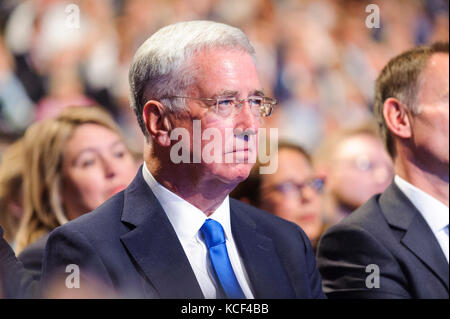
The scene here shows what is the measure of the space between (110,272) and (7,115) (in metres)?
2.29

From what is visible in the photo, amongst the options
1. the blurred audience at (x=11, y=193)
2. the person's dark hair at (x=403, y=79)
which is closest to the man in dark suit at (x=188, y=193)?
the person's dark hair at (x=403, y=79)

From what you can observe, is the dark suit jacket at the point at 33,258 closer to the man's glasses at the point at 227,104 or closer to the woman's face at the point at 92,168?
the woman's face at the point at 92,168

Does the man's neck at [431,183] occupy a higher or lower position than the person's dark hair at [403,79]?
lower

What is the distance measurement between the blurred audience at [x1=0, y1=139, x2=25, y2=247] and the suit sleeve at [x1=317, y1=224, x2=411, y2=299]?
151cm

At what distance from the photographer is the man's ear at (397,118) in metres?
2.13

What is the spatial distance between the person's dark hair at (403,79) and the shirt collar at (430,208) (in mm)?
205

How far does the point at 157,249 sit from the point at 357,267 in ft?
2.46

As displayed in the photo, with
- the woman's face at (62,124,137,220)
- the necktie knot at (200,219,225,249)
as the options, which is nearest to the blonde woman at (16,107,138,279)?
the woman's face at (62,124,137,220)

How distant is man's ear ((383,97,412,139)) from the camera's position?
213 cm

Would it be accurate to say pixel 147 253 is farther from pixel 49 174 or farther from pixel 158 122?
pixel 49 174

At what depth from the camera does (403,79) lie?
84.8 inches

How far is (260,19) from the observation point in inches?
166

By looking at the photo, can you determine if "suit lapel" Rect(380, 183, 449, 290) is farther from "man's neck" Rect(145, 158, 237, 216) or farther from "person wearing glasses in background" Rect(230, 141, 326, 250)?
"man's neck" Rect(145, 158, 237, 216)
